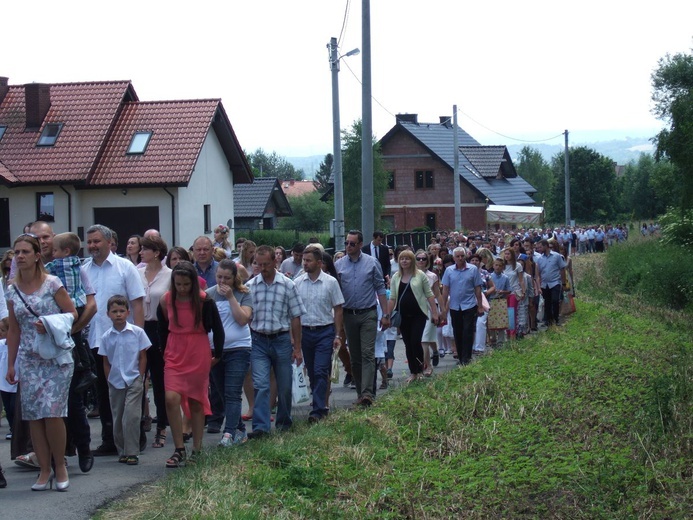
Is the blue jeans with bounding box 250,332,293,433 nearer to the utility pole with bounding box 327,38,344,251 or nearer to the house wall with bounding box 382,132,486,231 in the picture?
the utility pole with bounding box 327,38,344,251

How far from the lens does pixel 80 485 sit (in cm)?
845

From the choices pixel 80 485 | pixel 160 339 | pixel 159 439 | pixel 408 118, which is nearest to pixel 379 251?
pixel 159 439

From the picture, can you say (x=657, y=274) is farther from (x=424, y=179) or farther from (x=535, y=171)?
(x=535, y=171)

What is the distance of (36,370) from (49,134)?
31.5m

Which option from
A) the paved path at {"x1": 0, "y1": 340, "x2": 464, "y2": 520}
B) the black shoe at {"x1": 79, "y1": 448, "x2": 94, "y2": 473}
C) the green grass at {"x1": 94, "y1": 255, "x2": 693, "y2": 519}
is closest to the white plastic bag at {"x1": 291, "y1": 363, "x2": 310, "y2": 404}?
the green grass at {"x1": 94, "y1": 255, "x2": 693, "y2": 519}

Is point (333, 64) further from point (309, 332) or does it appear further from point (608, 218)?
point (608, 218)

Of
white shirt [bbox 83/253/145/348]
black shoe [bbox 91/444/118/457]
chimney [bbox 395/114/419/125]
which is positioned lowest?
black shoe [bbox 91/444/118/457]

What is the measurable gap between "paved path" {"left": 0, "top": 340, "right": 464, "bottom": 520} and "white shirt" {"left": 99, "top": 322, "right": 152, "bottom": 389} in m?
0.76

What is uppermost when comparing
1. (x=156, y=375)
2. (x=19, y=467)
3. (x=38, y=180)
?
A: (x=38, y=180)

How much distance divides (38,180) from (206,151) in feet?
21.0

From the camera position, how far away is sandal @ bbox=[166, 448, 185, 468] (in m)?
9.07

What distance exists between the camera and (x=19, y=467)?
9250mm

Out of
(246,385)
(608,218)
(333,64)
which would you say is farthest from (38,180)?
(608,218)

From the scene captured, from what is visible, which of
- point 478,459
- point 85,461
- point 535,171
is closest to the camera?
point 478,459
